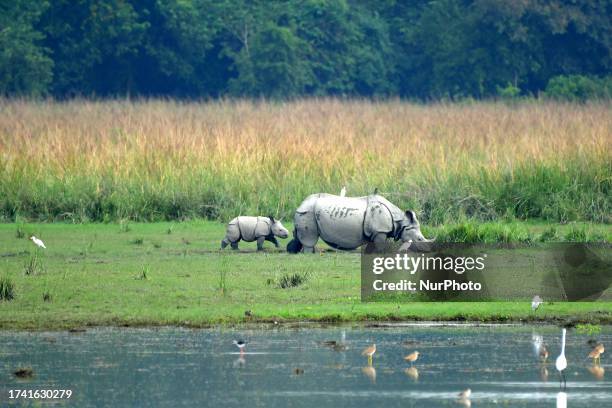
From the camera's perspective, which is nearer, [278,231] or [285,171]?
[278,231]

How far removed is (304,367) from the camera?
401 inches

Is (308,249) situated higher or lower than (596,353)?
higher

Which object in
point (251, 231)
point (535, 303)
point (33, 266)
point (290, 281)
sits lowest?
point (535, 303)

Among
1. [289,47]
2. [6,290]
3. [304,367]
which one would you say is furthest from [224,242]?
[289,47]

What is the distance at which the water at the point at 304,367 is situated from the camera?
9.20 metres

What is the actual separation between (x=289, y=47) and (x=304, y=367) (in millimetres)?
33291

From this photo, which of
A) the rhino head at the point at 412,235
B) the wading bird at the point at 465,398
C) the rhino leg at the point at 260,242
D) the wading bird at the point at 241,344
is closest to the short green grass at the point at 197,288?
the rhino leg at the point at 260,242

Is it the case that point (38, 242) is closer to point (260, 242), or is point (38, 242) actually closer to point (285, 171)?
point (260, 242)

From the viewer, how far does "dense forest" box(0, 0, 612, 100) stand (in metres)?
43.0

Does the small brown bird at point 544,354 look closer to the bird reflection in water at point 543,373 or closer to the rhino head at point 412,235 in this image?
the bird reflection in water at point 543,373

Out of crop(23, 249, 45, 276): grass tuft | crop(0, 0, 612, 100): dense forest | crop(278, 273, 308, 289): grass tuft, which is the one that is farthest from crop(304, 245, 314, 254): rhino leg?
crop(0, 0, 612, 100): dense forest

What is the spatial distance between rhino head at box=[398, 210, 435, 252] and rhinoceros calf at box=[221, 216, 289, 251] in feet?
4.70

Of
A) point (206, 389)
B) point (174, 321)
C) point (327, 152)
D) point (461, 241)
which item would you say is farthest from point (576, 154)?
point (206, 389)

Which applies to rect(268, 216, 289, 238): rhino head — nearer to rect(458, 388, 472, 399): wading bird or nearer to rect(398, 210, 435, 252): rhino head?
rect(398, 210, 435, 252): rhino head
